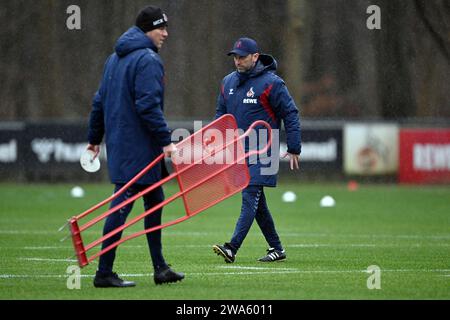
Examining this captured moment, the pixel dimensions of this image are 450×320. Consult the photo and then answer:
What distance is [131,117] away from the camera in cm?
1007

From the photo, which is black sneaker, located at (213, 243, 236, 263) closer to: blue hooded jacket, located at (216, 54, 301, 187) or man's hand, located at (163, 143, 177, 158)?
blue hooded jacket, located at (216, 54, 301, 187)

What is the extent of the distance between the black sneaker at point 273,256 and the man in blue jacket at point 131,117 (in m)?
2.81

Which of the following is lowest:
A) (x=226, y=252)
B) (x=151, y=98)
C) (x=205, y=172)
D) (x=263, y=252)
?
(x=263, y=252)

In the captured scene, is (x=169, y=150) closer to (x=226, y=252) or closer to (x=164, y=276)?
(x=164, y=276)

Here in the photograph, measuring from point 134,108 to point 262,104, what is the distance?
2995mm

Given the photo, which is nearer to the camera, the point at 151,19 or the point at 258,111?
the point at 151,19

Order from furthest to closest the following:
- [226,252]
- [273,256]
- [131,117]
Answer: [273,256]
[226,252]
[131,117]

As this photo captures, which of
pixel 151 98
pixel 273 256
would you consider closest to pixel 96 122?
pixel 151 98

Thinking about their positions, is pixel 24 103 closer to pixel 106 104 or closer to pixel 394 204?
pixel 394 204

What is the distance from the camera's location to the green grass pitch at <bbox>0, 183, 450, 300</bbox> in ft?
32.5

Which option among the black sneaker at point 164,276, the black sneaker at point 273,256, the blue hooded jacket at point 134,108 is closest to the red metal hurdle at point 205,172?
the blue hooded jacket at point 134,108

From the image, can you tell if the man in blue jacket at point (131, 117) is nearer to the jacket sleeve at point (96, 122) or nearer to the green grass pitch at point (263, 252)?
the jacket sleeve at point (96, 122)

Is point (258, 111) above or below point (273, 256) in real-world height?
above

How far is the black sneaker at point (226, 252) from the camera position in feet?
40.3
